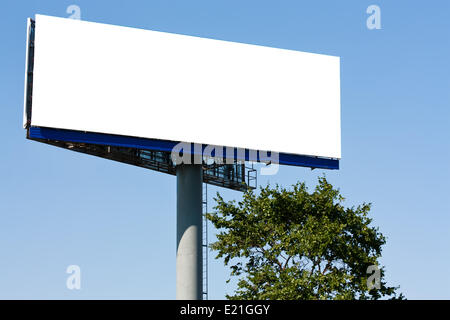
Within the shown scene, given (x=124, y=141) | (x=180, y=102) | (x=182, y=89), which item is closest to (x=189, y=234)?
(x=124, y=141)

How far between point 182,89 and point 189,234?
9.41 m

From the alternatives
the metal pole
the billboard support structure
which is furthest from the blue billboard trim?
the metal pole

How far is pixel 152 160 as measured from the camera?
162ft

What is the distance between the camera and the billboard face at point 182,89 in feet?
148

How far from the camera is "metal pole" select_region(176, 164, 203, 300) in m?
46.0

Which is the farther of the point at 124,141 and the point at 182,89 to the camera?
the point at 182,89

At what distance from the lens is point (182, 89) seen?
157 feet

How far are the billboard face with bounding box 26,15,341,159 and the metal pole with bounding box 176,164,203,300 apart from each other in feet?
8.93

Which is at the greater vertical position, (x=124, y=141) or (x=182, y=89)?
(x=182, y=89)

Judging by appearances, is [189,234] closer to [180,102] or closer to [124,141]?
[124,141]

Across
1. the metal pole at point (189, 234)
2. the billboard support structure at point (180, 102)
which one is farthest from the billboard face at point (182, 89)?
the metal pole at point (189, 234)

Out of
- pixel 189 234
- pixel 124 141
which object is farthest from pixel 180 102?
pixel 189 234

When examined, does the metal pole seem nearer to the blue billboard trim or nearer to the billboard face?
the blue billboard trim
